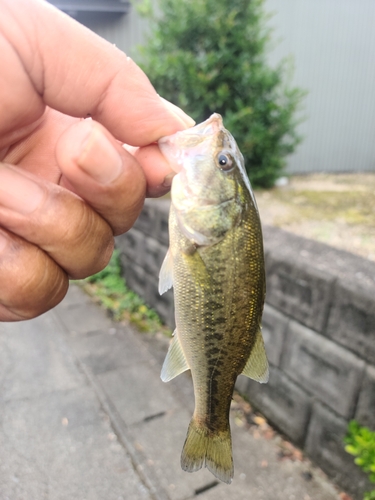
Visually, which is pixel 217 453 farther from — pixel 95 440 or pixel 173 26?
pixel 173 26

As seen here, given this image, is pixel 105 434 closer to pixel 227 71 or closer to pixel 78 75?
pixel 78 75

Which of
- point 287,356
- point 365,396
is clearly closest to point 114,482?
point 287,356

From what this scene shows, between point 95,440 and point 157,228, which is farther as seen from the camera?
point 157,228

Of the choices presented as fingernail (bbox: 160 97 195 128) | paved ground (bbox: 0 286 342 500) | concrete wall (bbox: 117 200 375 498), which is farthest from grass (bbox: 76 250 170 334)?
fingernail (bbox: 160 97 195 128)

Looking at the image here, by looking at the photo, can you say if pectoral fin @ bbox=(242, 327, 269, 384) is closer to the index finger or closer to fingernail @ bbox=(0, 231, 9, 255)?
the index finger

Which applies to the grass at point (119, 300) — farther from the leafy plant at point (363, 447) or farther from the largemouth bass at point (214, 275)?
the largemouth bass at point (214, 275)

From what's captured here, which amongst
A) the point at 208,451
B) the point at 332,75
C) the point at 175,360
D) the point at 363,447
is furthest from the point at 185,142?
the point at 332,75

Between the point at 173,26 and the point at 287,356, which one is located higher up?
the point at 173,26
